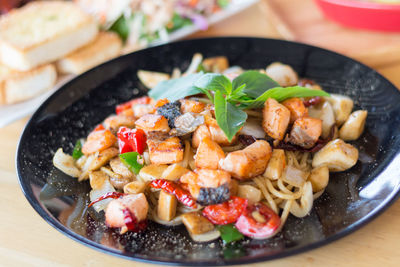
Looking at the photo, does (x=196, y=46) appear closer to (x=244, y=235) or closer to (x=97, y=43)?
(x=97, y=43)

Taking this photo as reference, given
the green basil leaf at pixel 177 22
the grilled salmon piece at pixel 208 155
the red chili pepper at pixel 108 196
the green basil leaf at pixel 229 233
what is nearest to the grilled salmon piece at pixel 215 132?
the grilled salmon piece at pixel 208 155

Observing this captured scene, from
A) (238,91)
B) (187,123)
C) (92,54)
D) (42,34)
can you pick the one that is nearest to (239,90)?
(238,91)

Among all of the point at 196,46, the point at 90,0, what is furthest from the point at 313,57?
the point at 90,0

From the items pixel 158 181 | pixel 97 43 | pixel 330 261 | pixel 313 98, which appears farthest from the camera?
pixel 97 43

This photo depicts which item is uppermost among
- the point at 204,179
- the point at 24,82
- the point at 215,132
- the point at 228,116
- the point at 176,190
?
the point at 228,116

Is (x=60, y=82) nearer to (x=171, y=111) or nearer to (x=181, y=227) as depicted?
(x=171, y=111)

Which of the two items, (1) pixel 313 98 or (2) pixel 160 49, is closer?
(1) pixel 313 98
